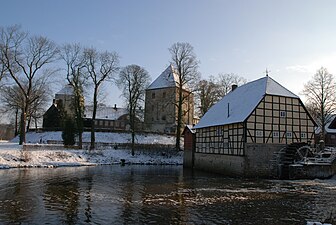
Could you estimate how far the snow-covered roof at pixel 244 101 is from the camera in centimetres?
2667

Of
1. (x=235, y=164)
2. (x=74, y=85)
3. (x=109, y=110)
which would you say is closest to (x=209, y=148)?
(x=235, y=164)

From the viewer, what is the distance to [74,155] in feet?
114

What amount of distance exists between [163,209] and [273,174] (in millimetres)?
15208

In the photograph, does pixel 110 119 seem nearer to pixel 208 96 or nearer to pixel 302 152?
pixel 208 96

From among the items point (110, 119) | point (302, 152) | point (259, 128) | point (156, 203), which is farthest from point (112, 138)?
point (156, 203)

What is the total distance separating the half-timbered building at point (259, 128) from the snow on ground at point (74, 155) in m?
11.4

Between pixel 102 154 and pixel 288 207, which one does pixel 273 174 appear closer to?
pixel 288 207

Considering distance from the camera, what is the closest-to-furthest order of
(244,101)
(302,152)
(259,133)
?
(302,152) → (259,133) → (244,101)

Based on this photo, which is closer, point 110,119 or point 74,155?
point 74,155

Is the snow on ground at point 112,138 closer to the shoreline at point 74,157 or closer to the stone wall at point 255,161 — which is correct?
the shoreline at point 74,157

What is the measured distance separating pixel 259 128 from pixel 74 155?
19578mm

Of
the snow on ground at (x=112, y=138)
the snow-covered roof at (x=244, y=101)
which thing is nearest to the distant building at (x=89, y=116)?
the snow on ground at (x=112, y=138)

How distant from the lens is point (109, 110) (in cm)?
6769

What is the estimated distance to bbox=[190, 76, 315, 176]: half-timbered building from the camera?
2516 cm
